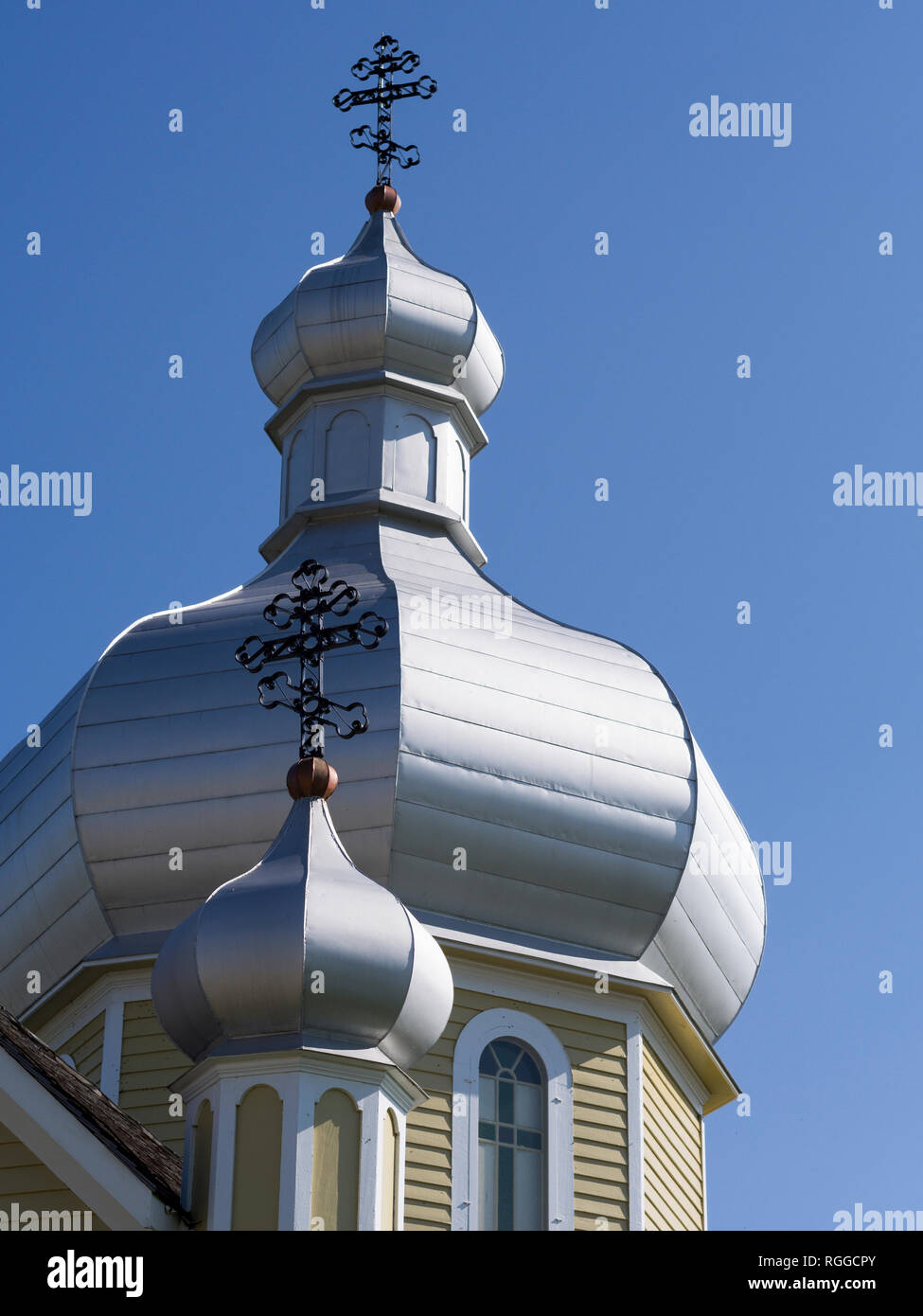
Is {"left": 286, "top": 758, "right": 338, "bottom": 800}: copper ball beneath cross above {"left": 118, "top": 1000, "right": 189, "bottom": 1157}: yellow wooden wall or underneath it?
above

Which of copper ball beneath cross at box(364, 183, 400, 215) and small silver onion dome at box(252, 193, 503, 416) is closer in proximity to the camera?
small silver onion dome at box(252, 193, 503, 416)

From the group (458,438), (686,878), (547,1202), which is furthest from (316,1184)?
(458,438)

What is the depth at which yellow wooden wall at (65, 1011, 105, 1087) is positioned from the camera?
19938 millimetres

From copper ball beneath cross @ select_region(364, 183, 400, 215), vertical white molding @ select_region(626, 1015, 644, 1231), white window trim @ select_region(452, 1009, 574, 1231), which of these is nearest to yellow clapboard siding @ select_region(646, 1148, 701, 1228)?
vertical white molding @ select_region(626, 1015, 644, 1231)

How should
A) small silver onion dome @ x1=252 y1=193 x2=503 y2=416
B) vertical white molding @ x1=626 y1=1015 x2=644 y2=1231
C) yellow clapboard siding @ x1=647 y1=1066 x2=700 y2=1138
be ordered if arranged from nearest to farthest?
vertical white molding @ x1=626 y1=1015 x2=644 y2=1231
yellow clapboard siding @ x1=647 y1=1066 x2=700 y2=1138
small silver onion dome @ x1=252 y1=193 x2=503 y2=416

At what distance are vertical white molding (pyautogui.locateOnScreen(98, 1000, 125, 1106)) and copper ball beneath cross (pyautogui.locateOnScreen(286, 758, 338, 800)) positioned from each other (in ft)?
17.1

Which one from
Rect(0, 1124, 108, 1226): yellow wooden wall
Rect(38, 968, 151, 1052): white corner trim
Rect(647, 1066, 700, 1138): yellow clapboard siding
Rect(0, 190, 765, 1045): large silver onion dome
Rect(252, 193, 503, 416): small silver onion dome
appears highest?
Rect(252, 193, 503, 416): small silver onion dome

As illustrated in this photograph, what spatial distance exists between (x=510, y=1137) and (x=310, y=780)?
5.20 metres

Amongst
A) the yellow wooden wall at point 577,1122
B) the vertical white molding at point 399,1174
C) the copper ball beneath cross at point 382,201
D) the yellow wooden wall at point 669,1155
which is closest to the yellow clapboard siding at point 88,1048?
the yellow wooden wall at point 577,1122

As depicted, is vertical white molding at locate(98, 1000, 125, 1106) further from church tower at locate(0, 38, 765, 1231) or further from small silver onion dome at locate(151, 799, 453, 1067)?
small silver onion dome at locate(151, 799, 453, 1067)

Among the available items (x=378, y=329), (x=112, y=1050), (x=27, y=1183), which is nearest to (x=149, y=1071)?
(x=112, y=1050)

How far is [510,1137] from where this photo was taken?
19.3 meters

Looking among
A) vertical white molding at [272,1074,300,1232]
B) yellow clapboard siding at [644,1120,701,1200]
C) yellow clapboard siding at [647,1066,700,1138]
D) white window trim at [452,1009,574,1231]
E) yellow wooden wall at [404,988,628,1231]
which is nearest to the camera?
vertical white molding at [272,1074,300,1232]
